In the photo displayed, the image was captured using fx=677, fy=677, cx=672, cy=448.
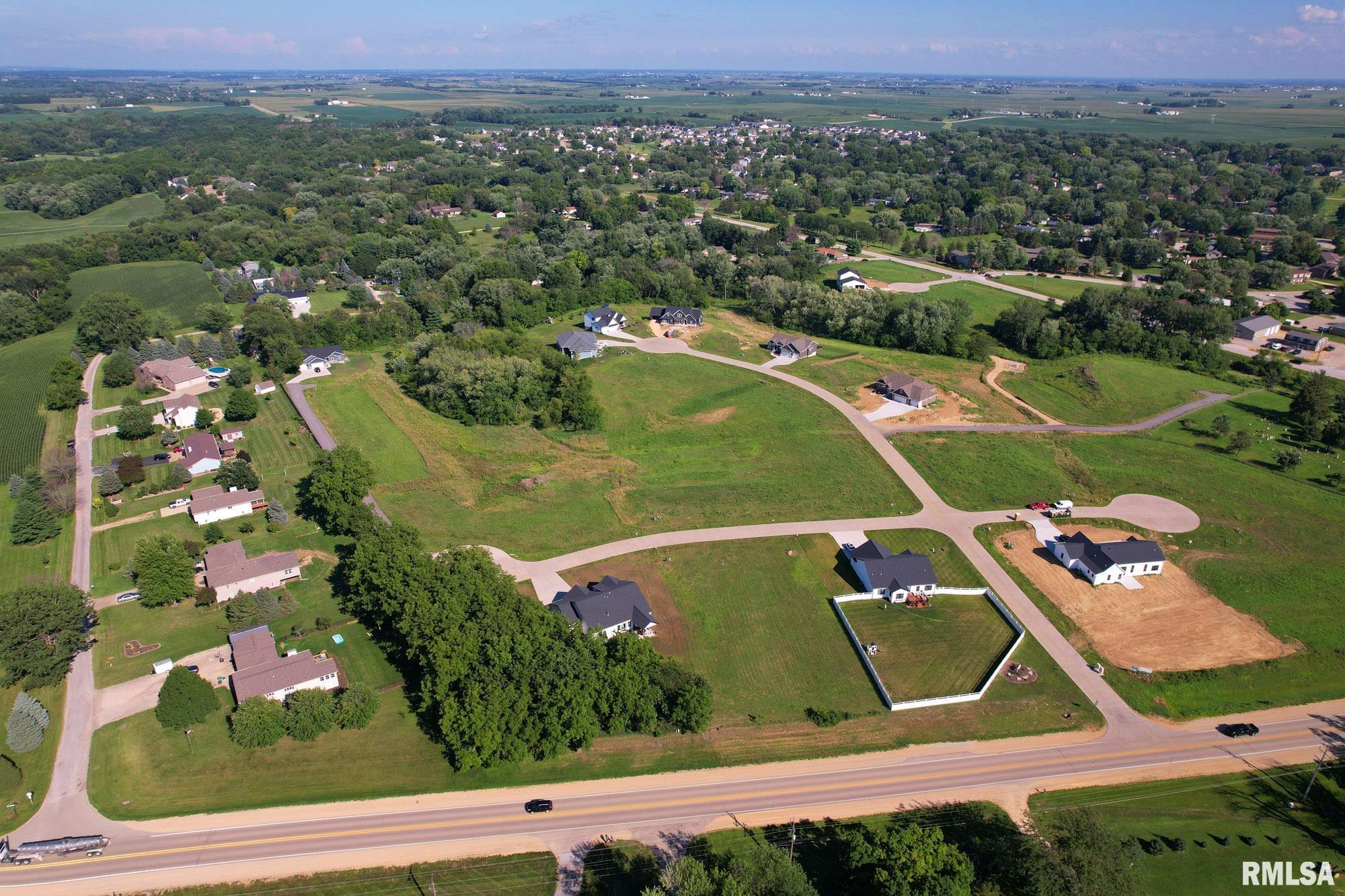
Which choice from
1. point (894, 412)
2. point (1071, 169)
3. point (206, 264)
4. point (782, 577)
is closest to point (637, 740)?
point (782, 577)

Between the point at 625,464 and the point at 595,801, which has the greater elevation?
the point at 625,464

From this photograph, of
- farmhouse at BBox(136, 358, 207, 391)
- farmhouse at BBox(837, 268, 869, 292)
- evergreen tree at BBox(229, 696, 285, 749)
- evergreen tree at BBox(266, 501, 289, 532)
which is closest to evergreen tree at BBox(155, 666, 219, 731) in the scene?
evergreen tree at BBox(229, 696, 285, 749)

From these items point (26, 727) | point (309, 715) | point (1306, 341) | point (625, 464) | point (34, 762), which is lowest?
point (34, 762)

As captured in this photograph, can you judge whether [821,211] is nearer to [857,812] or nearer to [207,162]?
[857,812]

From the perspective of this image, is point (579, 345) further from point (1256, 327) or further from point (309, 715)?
point (1256, 327)

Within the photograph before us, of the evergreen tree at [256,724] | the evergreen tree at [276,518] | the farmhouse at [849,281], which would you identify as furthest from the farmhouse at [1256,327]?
the evergreen tree at [256,724]

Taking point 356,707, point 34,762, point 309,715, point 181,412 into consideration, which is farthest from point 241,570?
point 181,412

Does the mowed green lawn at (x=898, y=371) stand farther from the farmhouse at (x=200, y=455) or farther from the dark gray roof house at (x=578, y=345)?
the farmhouse at (x=200, y=455)

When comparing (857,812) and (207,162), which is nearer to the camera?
(857,812)
